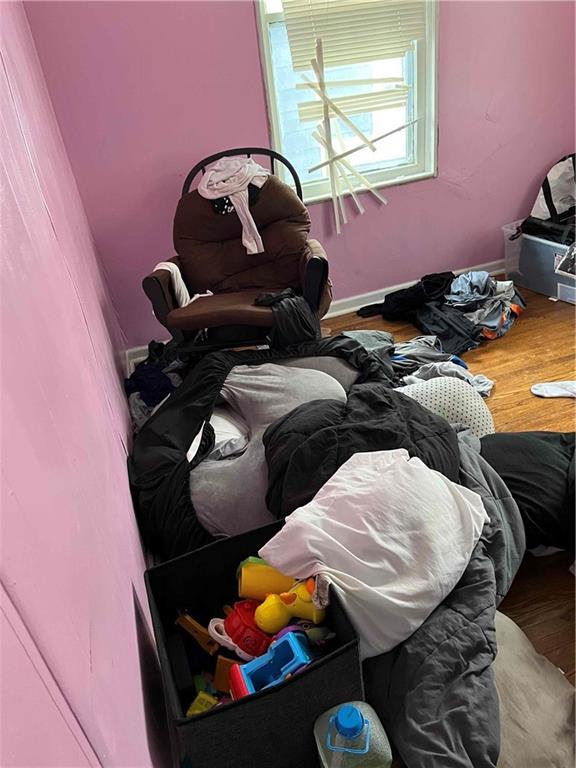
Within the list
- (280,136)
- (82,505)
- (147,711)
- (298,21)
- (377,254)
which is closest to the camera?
(82,505)

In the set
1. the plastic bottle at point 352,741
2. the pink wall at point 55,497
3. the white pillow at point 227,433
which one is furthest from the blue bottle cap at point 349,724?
the white pillow at point 227,433

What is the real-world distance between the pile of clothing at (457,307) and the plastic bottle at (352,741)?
77.5 inches

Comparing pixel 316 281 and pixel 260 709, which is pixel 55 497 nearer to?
pixel 260 709

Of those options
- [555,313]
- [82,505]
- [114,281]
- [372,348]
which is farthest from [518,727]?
[114,281]

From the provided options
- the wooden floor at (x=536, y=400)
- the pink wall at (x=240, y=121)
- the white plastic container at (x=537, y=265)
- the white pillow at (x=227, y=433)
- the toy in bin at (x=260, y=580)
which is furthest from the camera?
the white plastic container at (x=537, y=265)

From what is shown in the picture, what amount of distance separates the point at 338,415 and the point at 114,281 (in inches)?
71.5

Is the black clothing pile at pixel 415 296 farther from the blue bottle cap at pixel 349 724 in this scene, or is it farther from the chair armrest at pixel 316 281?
the blue bottle cap at pixel 349 724

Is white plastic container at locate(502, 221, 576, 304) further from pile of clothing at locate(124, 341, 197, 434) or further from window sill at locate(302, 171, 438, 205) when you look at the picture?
pile of clothing at locate(124, 341, 197, 434)

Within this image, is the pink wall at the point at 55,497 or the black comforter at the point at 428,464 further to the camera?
the black comforter at the point at 428,464

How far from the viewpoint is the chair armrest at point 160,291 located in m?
2.55

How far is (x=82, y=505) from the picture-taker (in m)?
0.99

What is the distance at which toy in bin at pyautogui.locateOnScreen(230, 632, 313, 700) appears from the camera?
1.14 metres

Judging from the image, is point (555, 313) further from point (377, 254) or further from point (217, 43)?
point (217, 43)

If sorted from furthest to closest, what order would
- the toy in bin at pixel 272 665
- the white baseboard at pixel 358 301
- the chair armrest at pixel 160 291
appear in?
the white baseboard at pixel 358 301
the chair armrest at pixel 160 291
the toy in bin at pixel 272 665
